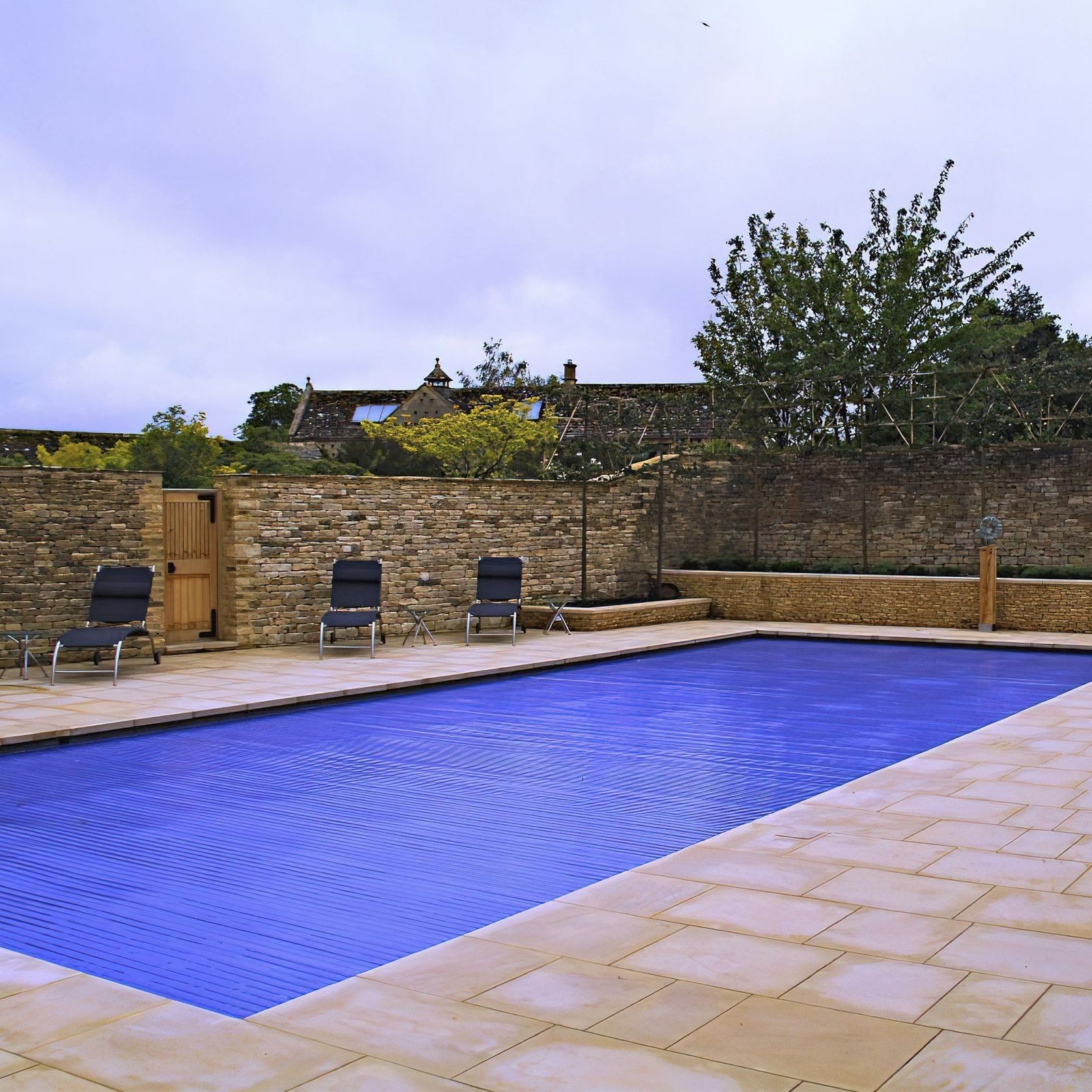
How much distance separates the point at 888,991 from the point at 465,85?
11.7m

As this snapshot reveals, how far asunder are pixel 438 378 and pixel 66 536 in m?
37.5

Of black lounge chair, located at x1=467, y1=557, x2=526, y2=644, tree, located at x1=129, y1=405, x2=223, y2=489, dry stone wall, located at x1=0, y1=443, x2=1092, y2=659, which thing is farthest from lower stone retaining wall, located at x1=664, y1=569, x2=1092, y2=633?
tree, located at x1=129, y1=405, x2=223, y2=489

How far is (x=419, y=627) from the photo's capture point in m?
12.4

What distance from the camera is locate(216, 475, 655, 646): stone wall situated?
1121cm

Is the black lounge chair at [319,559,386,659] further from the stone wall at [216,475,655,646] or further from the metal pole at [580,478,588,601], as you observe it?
the metal pole at [580,478,588,601]

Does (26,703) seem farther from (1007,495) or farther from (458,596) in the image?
(1007,495)

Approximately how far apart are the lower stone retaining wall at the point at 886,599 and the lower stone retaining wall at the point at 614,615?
0.58 m

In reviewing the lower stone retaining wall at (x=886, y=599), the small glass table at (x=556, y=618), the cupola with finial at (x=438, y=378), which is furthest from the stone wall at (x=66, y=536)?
the cupola with finial at (x=438, y=378)

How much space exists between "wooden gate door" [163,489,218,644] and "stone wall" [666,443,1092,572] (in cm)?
611

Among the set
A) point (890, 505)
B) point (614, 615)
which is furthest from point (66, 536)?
point (890, 505)

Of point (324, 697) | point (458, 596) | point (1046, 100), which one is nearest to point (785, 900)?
point (324, 697)

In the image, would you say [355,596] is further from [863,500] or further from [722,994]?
[722,994]

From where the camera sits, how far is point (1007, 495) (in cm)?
1445

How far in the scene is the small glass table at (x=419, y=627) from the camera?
11633 mm
